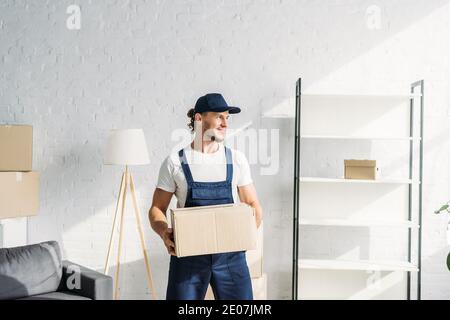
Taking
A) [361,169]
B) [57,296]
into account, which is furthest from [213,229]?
[361,169]

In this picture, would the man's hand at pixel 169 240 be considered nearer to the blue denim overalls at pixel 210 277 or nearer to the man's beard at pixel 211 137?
the blue denim overalls at pixel 210 277

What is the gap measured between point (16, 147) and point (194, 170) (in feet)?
5.67

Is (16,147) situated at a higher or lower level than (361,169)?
higher

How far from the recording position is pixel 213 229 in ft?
6.66

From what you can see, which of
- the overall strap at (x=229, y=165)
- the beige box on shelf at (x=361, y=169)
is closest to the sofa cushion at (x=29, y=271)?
the overall strap at (x=229, y=165)

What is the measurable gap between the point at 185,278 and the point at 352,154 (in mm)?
1913

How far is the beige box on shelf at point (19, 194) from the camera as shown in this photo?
3262 millimetres

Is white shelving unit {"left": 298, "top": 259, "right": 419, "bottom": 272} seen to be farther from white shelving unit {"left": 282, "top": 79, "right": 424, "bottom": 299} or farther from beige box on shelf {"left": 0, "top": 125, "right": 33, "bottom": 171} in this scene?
beige box on shelf {"left": 0, "top": 125, "right": 33, "bottom": 171}

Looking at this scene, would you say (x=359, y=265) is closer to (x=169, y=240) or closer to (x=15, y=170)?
(x=169, y=240)

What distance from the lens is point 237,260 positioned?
84.6 inches

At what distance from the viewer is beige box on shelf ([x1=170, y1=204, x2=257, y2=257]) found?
200 cm

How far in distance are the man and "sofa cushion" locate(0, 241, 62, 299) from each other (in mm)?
1035

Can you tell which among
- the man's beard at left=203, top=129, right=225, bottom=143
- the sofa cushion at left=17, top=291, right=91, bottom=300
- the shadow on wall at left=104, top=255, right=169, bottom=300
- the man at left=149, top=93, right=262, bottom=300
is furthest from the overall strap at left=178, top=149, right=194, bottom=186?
the shadow on wall at left=104, top=255, right=169, bottom=300

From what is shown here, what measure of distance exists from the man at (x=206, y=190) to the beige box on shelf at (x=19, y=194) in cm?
153
